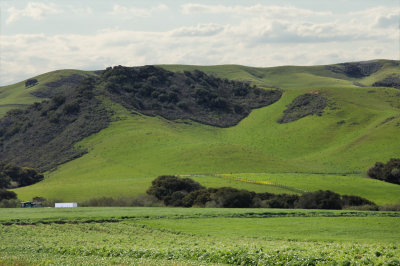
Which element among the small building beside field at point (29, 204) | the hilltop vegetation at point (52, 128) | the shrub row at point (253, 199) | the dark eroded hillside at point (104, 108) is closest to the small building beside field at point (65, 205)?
the small building beside field at point (29, 204)

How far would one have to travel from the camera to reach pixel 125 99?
162 meters

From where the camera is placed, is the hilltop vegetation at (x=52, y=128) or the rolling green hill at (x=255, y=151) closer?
the rolling green hill at (x=255, y=151)

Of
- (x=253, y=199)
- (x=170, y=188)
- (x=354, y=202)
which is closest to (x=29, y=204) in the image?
(x=170, y=188)

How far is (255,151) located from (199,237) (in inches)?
3097

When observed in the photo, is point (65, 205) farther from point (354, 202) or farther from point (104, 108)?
point (104, 108)

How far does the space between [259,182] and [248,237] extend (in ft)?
157

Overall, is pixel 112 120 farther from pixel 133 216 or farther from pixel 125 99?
pixel 133 216

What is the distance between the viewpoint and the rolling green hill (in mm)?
88375

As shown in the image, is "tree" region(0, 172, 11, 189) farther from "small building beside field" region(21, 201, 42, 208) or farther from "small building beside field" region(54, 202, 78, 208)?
"small building beside field" region(54, 202, 78, 208)

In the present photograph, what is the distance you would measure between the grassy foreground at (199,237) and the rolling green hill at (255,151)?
1079 inches

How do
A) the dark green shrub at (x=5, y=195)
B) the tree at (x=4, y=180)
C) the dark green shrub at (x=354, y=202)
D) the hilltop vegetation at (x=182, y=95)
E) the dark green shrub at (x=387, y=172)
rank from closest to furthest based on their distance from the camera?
the dark green shrub at (x=354, y=202) < the dark green shrub at (x=5, y=195) < the dark green shrub at (x=387, y=172) < the tree at (x=4, y=180) < the hilltop vegetation at (x=182, y=95)

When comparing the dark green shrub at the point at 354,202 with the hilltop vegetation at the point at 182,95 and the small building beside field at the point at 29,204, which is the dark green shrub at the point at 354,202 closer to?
the small building beside field at the point at 29,204

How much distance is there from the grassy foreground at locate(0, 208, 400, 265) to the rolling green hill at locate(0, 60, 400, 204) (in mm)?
27416

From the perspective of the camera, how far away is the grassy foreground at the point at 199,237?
2525cm
